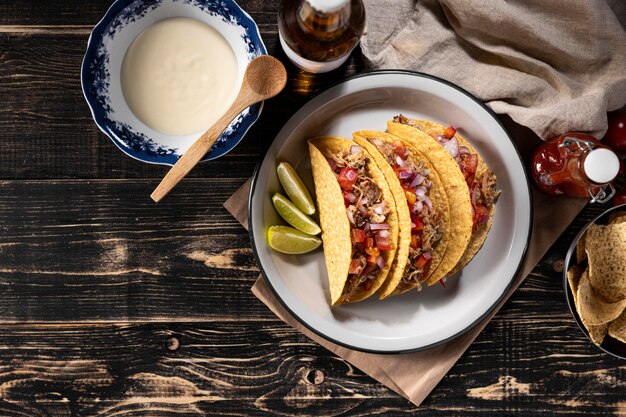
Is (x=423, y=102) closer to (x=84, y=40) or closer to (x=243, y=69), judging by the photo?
(x=243, y=69)

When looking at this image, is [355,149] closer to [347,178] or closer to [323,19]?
[347,178]

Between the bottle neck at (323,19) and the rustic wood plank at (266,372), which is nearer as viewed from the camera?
the bottle neck at (323,19)

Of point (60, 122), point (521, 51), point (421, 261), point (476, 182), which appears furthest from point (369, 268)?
point (60, 122)

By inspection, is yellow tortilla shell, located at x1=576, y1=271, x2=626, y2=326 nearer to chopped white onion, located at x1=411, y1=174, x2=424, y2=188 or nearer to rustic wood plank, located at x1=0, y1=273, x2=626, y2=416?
rustic wood plank, located at x1=0, y1=273, x2=626, y2=416

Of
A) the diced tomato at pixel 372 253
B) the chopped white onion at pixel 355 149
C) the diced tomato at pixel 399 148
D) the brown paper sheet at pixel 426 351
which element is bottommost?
the brown paper sheet at pixel 426 351

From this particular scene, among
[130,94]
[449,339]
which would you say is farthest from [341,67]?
[449,339]

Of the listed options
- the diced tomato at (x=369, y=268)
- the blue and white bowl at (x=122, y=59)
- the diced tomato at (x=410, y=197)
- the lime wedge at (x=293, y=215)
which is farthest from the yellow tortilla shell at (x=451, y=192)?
the blue and white bowl at (x=122, y=59)

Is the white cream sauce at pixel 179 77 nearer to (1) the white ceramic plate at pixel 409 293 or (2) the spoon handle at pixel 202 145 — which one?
(2) the spoon handle at pixel 202 145
